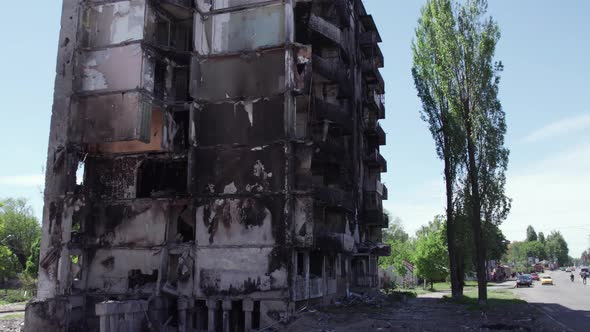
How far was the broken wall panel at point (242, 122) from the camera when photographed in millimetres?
23953

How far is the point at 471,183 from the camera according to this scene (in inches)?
1162

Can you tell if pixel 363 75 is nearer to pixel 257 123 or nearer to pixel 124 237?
pixel 257 123

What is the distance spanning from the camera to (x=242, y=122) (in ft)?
80.3

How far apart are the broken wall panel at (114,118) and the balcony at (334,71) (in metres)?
9.53

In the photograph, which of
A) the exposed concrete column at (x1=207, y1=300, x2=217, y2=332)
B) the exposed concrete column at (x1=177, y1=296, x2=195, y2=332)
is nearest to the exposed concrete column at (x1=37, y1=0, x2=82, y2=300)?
the exposed concrete column at (x1=177, y1=296, x2=195, y2=332)

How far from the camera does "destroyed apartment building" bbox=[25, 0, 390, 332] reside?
75.0 ft

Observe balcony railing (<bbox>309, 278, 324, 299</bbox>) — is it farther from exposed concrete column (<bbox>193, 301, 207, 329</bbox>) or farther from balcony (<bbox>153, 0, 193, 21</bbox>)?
balcony (<bbox>153, 0, 193, 21</bbox>)

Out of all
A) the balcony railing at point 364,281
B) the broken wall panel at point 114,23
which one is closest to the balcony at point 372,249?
the balcony railing at point 364,281

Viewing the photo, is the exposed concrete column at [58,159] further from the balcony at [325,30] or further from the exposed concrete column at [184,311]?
the balcony at [325,30]

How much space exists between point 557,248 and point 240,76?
573ft

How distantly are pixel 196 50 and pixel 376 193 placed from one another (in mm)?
17921

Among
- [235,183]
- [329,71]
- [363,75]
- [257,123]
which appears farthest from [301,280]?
[363,75]

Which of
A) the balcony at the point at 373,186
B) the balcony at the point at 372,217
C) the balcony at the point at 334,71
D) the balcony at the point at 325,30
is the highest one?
the balcony at the point at 325,30

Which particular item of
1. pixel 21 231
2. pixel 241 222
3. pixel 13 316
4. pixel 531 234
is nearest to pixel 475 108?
pixel 241 222
